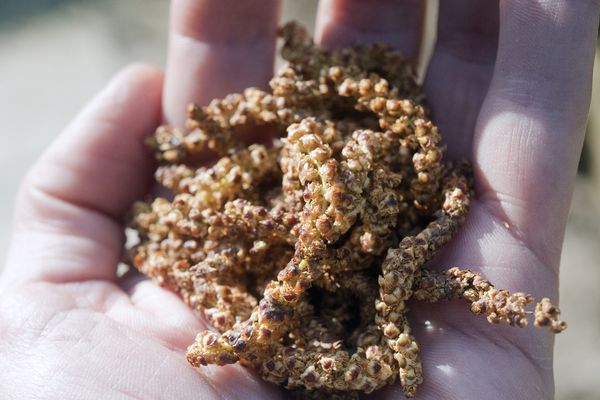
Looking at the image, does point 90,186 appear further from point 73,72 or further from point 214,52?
point 73,72

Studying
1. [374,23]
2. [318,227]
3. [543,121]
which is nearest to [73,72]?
[374,23]

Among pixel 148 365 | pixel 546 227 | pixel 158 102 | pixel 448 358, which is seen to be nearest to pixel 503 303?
pixel 448 358

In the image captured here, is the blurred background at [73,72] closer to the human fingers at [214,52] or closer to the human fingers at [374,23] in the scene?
the human fingers at [374,23]

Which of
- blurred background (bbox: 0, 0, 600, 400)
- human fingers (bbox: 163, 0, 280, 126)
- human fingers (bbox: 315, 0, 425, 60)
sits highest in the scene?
human fingers (bbox: 315, 0, 425, 60)

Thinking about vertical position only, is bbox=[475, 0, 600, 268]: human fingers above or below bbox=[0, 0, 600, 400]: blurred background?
above

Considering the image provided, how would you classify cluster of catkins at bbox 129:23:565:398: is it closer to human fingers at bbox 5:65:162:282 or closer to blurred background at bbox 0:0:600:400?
human fingers at bbox 5:65:162:282

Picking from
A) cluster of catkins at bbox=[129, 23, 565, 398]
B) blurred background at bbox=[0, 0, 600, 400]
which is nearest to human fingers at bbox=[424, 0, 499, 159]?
cluster of catkins at bbox=[129, 23, 565, 398]

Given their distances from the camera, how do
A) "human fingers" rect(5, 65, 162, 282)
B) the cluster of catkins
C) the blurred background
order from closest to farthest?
1. the cluster of catkins
2. "human fingers" rect(5, 65, 162, 282)
3. the blurred background
